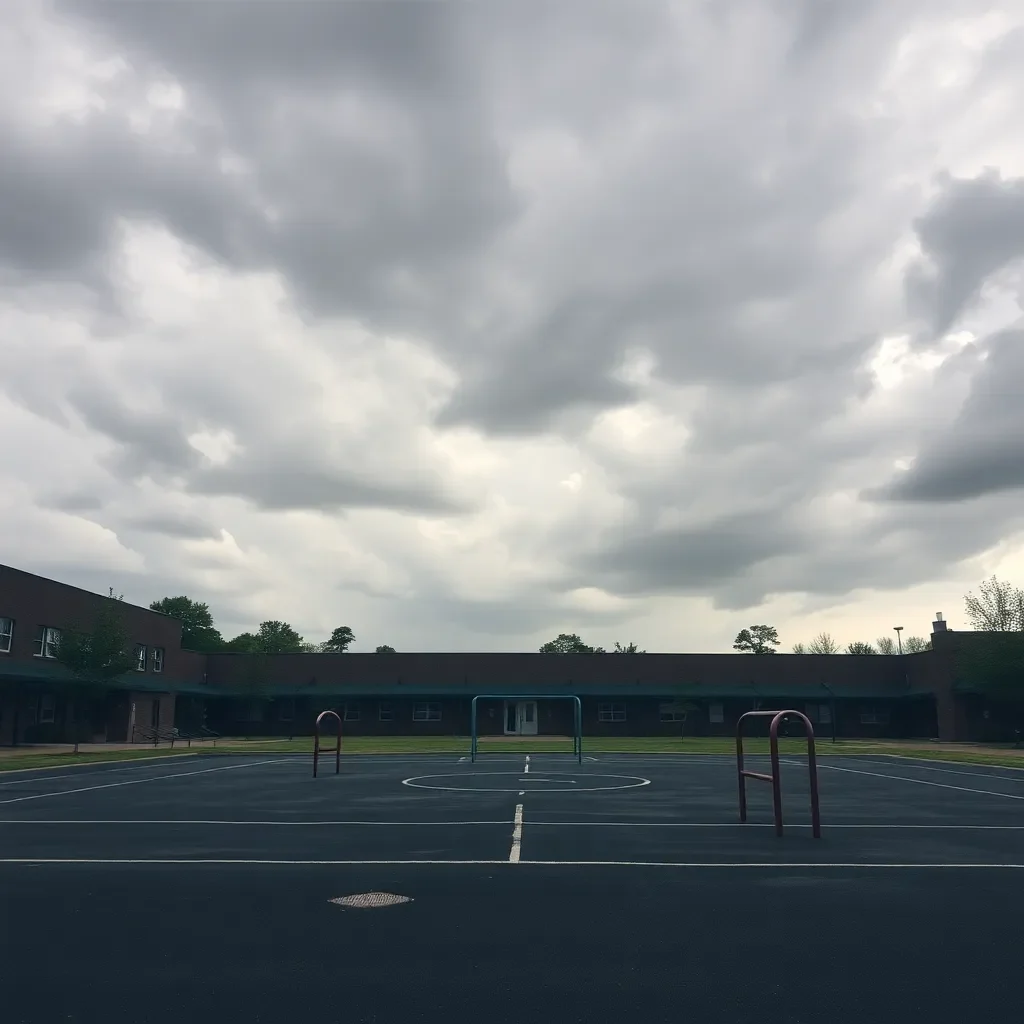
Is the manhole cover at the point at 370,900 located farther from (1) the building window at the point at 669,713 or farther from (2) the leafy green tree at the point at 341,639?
(2) the leafy green tree at the point at 341,639

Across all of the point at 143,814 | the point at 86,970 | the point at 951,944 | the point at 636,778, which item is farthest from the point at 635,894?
the point at 636,778

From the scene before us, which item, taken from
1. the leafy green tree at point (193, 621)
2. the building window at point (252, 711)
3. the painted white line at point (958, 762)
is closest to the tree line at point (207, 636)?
the leafy green tree at point (193, 621)

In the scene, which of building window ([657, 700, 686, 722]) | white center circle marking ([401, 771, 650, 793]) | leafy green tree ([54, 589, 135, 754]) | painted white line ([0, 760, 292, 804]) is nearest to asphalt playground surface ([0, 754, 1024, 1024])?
painted white line ([0, 760, 292, 804])

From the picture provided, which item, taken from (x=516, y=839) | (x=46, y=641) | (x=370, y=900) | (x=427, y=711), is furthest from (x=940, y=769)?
(x=46, y=641)

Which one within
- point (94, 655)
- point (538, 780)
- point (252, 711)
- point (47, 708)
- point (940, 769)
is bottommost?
point (940, 769)

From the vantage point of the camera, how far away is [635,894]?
8.88 meters

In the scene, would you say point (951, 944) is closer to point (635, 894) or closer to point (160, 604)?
point (635, 894)

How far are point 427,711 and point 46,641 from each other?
25229mm

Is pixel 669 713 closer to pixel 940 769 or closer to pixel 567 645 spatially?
pixel 940 769

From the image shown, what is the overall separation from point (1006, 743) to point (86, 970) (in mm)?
55316

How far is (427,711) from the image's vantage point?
6094cm

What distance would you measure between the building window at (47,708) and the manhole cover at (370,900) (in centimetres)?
4146

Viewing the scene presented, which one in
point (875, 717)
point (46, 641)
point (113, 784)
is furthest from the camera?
point (875, 717)

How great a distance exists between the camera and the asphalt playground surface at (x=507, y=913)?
19.0ft
